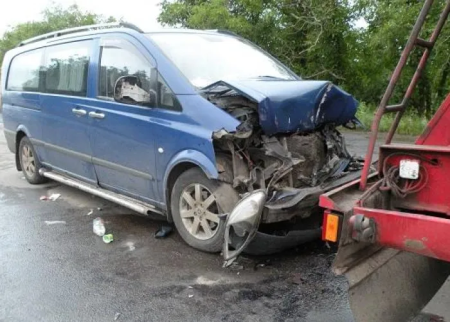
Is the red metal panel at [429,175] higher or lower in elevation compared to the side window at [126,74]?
lower

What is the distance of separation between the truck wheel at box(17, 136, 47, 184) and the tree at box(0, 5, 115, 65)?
22.6 meters

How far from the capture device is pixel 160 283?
3877 millimetres

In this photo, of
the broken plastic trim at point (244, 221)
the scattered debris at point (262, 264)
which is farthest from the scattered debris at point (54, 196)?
the broken plastic trim at point (244, 221)

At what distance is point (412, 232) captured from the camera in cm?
249

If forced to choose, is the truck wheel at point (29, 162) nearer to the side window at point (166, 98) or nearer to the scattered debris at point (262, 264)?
the side window at point (166, 98)

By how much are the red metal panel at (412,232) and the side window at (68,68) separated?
3.90 metres

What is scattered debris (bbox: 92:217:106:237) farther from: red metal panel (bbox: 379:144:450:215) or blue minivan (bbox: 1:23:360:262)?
red metal panel (bbox: 379:144:450:215)

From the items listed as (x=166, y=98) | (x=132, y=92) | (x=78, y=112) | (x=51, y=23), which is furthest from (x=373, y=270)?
(x=51, y=23)

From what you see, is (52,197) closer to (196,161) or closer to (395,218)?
(196,161)

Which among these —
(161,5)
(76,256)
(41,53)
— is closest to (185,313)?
(76,256)

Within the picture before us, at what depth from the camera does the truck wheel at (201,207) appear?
13.3 feet

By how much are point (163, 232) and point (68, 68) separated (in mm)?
2435

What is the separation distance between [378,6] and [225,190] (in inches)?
391

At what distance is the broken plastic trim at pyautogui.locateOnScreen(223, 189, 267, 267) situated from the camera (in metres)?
3.60
